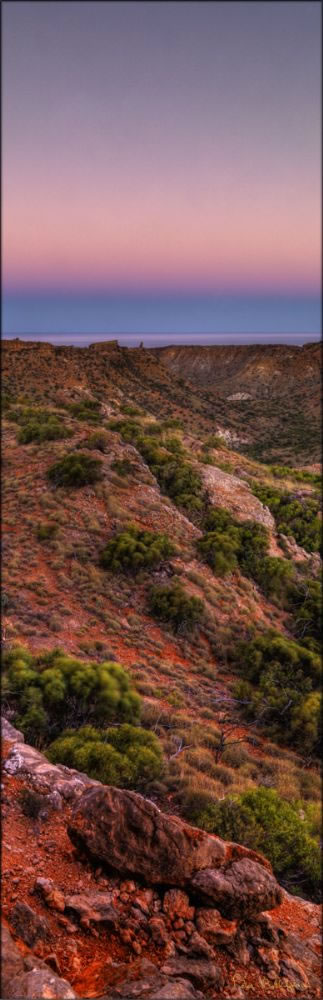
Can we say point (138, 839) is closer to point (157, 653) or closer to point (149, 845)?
point (149, 845)

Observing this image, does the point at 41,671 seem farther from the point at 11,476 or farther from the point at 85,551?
the point at 11,476

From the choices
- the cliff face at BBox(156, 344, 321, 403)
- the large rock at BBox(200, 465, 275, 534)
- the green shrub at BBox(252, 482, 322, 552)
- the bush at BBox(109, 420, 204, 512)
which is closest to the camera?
the bush at BBox(109, 420, 204, 512)

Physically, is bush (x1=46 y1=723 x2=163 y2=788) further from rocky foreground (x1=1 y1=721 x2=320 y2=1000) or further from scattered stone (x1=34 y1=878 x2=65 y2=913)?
scattered stone (x1=34 y1=878 x2=65 y2=913)

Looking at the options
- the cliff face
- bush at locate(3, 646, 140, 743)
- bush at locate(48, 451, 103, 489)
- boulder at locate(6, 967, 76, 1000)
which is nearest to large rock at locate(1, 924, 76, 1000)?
boulder at locate(6, 967, 76, 1000)

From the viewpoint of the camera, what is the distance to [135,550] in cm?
1277

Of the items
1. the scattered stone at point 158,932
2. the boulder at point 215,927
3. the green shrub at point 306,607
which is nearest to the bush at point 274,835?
the boulder at point 215,927

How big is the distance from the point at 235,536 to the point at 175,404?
27.8 metres

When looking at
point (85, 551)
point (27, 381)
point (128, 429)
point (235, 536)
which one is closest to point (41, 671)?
point (85, 551)

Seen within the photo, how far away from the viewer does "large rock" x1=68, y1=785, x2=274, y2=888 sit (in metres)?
4.11

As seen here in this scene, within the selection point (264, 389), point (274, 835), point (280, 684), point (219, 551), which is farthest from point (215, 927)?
point (264, 389)

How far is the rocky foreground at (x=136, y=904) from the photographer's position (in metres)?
3.22

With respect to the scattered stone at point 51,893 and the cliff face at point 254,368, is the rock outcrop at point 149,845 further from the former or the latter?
the cliff face at point 254,368

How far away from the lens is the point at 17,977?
8.09 ft

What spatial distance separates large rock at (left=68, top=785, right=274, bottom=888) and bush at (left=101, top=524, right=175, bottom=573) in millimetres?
7821
